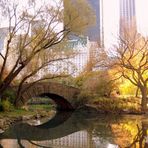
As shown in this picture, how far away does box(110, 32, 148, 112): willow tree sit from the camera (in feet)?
105

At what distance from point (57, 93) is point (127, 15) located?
15.6 m

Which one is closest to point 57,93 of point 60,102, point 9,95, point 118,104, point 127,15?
point 60,102

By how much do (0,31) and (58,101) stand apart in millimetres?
18803

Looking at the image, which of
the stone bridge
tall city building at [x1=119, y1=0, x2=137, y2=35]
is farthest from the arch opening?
tall city building at [x1=119, y1=0, x2=137, y2=35]

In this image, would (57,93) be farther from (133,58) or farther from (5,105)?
(5,105)

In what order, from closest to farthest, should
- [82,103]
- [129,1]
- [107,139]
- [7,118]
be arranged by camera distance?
[107,139] → [7,118] → [82,103] → [129,1]

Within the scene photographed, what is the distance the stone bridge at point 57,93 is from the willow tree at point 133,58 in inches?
287

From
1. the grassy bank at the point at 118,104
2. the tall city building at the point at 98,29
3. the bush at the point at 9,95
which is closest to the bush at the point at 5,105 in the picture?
the bush at the point at 9,95

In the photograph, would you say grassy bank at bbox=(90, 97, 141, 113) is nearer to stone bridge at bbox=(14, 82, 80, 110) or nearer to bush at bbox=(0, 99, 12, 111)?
stone bridge at bbox=(14, 82, 80, 110)

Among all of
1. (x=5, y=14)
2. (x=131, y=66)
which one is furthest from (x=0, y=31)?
(x=131, y=66)

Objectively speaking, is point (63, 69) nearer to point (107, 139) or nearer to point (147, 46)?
point (147, 46)

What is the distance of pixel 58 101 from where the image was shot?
141 ft

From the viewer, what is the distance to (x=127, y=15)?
46.8m

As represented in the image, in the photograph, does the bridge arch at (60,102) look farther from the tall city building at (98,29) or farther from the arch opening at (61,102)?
the tall city building at (98,29)
